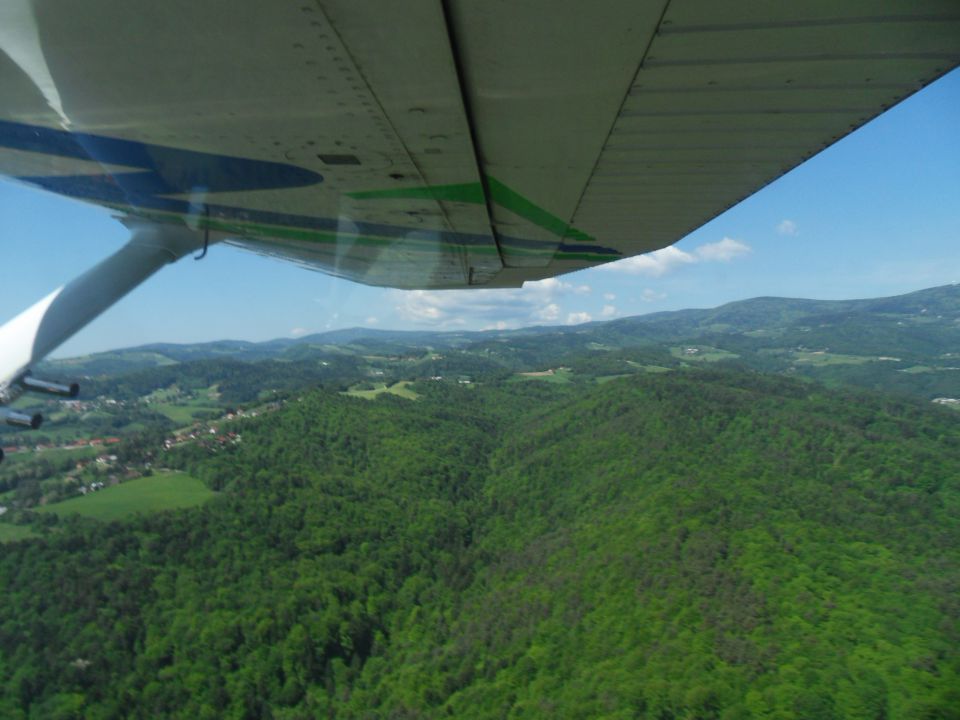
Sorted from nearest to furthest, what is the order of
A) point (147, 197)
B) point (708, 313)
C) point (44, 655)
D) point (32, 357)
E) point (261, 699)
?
point (32, 357)
point (147, 197)
point (44, 655)
point (261, 699)
point (708, 313)

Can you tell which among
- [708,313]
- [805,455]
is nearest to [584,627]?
[805,455]

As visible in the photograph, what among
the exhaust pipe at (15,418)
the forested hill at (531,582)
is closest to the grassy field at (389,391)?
the forested hill at (531,582)

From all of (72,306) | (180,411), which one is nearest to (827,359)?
(180,411)

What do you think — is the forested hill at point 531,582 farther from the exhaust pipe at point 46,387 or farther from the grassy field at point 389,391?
the exhaust pipe at point 46,387

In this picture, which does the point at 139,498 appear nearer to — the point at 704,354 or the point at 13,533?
the point at 13,533

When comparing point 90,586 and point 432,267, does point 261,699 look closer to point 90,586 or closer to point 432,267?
point 90,586
